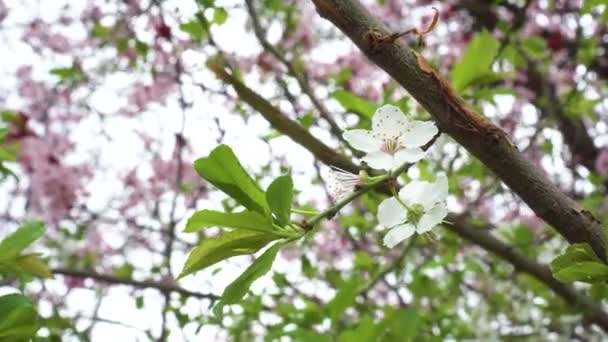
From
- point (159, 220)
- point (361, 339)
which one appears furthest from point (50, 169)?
point (361, 339)

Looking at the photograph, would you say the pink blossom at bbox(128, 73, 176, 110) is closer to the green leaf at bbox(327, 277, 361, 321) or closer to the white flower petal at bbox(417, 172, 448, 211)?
the green leaf at bbox(327, 277, 361, 321)

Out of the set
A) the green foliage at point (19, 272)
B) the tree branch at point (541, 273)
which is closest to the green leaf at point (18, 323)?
the green foliage at point (19, 272)

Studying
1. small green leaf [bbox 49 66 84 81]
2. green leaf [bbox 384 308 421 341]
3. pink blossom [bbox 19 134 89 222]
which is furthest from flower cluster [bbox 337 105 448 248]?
pink blossom [bbox 19 134 89 222]

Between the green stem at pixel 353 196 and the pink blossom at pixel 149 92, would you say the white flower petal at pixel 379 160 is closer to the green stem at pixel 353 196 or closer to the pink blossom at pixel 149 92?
the green stem at pixel 353 196

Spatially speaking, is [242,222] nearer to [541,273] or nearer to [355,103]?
[355,103]

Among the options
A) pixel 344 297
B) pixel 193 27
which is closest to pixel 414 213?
pixel 344 297

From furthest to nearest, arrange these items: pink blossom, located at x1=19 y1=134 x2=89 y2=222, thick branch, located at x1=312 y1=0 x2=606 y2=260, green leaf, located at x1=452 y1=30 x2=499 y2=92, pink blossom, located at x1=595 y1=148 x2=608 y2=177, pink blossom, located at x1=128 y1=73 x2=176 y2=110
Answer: pink blossom, located at x1=128 y1=73 x2=176 y2=110 < pink blossom, located at x1=595 y1=148 x2=608 y2=177 < pink blossom, located at x1=19 y1=134 x2=89 y2=222 < green leaf, located at x1=452 y1=30 x2=499 y2=92 < thick branch, located at x1=312 y1=0 x2=606 y2=260

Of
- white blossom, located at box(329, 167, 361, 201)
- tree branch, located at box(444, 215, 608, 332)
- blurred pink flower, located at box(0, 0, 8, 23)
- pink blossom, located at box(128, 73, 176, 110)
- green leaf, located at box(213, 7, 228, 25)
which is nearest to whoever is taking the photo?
white blossom, located at box(329, 167, 361, 201)
